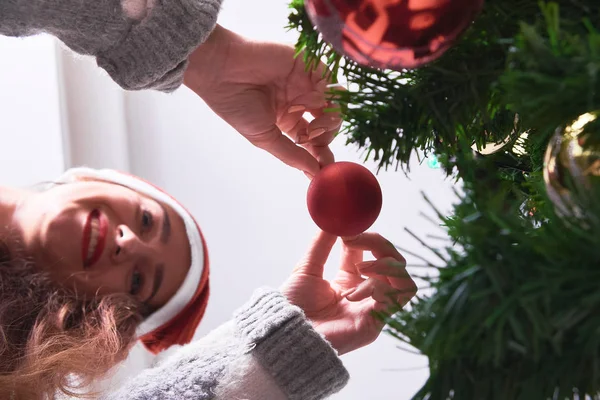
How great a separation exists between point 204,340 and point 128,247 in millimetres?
136

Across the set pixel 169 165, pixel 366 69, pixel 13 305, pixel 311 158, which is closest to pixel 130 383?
pixel 13 305

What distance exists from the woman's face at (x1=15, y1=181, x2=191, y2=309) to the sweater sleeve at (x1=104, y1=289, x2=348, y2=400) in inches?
4.6

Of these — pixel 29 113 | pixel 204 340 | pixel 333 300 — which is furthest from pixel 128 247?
pixel 29 113

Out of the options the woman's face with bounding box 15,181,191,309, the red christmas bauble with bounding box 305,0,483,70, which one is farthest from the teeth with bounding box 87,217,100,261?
the red christmas bauble with bounding box 305,0,483,70

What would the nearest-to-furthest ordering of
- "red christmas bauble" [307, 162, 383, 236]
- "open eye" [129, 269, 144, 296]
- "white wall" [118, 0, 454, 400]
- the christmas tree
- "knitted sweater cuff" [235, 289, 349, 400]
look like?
the christmas tree
"red christmas bauble" [307, 162, 383, 236]
"knitted sweater cuff" [235, 289, 349, 400]
"open eye" [129, 269, 144, 296]
"white wall" [118, 0, 454, 400]

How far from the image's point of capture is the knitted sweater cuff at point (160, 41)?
50 cm

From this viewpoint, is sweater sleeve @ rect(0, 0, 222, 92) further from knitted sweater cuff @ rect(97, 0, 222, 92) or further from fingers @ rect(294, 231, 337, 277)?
fingers @ rect(294, 231, 337, 277)

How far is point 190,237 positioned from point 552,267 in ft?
1.81

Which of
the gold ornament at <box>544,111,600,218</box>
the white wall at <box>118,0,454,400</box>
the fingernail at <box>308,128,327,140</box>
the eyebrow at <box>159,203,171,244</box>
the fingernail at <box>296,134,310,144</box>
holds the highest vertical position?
the gold ornament at <box>544,111,600,218</box>

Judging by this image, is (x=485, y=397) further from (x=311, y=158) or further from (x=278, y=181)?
(x=278, y=181)

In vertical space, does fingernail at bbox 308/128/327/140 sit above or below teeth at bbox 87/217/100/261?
above

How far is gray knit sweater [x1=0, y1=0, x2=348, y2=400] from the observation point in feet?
1.63

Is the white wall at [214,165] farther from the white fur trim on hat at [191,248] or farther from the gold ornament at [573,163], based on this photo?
the gold ornament at [573,163]

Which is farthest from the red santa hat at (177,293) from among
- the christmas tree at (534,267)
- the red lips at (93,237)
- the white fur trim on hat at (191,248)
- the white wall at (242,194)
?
the christmas tree at (534,267)
